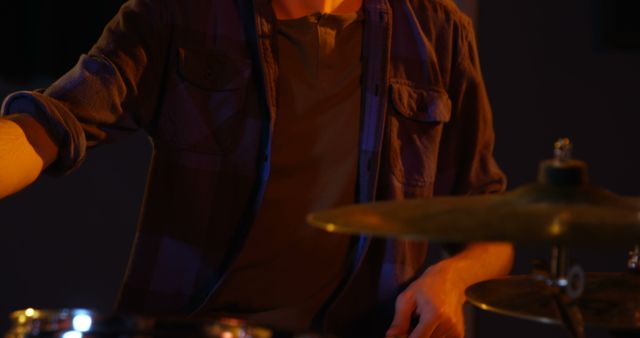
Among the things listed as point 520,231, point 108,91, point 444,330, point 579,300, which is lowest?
point 444,330

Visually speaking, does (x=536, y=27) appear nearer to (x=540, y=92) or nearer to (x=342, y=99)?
(x=540, y=92)

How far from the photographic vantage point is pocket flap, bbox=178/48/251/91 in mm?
1796

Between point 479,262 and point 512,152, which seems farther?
point 512,152

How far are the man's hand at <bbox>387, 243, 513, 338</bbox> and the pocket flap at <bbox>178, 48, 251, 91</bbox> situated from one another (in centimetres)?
45

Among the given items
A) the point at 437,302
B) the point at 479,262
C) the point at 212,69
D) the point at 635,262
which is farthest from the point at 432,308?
the point at 212,69

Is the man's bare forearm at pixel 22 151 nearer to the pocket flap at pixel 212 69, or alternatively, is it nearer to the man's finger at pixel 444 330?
the pocket flap at pixel 212 69

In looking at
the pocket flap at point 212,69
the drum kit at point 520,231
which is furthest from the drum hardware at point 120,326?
the pocket flap at point 212,69

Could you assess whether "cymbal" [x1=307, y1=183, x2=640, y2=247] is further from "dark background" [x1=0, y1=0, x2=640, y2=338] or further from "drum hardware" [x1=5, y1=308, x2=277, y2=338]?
"dark background" [x1=0, y1=0, x2=640, y2=338]

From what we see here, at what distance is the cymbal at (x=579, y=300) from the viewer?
1218mm

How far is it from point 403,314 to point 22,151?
60cm

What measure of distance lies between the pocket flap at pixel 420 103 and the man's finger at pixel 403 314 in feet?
1.26

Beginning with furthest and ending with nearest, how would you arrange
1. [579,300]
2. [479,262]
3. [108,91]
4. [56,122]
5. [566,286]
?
[479,262] → [108,91] → [56,122] → [579,300] → [566,286]

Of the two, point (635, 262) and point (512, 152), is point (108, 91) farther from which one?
point (512, 152)

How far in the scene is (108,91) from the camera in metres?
1.68
